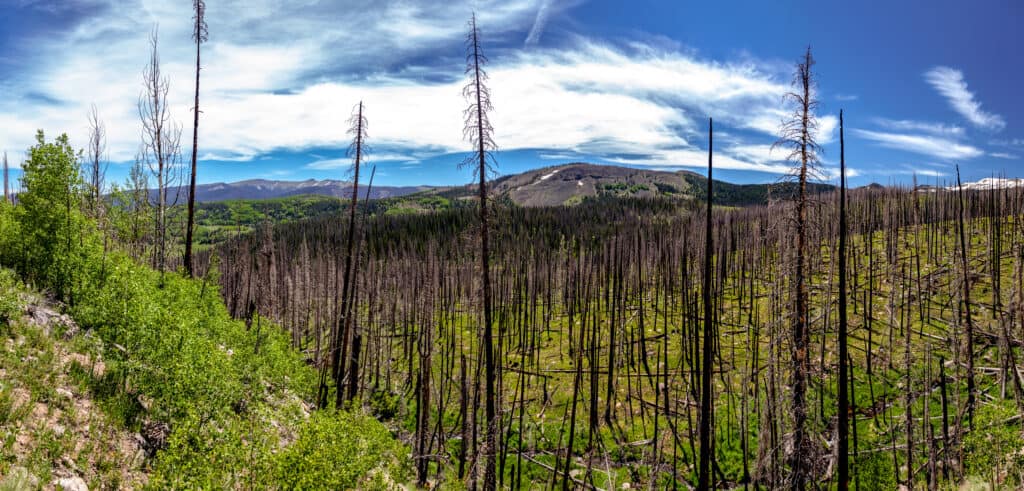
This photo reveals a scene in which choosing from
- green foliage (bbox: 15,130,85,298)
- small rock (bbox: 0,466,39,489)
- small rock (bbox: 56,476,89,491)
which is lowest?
small rock (bbox: 56,476,89,491)

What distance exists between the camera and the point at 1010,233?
244ft

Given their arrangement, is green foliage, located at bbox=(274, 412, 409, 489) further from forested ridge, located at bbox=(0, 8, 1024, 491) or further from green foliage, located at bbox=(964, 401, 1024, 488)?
green foliage, located at bbox=(964, 401, 1024, 488)

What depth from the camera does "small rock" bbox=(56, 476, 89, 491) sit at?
403 inches

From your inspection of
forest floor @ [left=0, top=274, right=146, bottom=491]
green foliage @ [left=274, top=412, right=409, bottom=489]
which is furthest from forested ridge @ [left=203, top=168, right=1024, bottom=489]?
forest floor @ [left=0, top=274, right=146, bottom=491]

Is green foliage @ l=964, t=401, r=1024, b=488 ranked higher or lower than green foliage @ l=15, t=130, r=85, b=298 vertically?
lower

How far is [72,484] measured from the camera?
34.4 ft

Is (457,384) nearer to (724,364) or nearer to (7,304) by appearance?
(724,364)

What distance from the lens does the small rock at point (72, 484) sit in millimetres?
10248

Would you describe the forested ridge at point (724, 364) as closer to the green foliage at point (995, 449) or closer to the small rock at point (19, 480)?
the green foliage at point (995, 449)

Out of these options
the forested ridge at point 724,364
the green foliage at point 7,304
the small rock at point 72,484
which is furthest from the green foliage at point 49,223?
the forested ridge at point 724,364

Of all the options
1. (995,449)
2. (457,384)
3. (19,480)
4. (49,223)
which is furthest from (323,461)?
(457,384)

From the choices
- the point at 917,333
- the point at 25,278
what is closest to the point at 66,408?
the point at 25,278

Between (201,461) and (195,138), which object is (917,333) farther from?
(195,138)

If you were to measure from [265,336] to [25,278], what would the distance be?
16.8 metres
